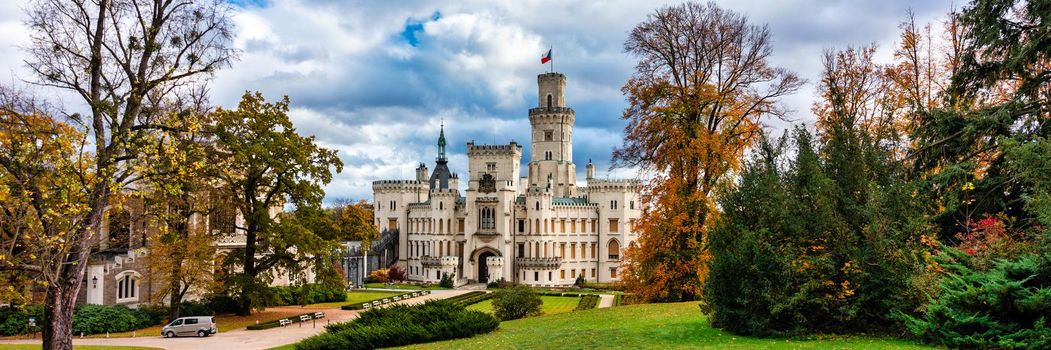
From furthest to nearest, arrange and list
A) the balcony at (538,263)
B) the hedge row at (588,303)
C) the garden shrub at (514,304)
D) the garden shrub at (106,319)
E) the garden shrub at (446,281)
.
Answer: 1. the balcony at (538,263)
2. the garden shrub at (446,281)
3. the hedge row at (588,303)
4. the garden shrub at (514,304)
5. the garden shrub at (106,319)

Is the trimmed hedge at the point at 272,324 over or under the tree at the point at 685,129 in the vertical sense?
under

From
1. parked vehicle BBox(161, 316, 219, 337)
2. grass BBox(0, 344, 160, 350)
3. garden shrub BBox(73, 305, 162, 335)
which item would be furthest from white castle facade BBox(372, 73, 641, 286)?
grass BBox(0, 344, 160, 350)

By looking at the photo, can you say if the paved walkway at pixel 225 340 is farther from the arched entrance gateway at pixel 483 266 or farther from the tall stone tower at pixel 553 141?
the tall stone tower at pixel 553 141

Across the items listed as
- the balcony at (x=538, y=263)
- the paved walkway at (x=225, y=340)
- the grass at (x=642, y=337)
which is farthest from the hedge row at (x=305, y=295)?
the balcony at (x=538, y=263)

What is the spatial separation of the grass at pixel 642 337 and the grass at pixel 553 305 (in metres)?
16.9

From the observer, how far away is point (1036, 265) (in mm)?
11305

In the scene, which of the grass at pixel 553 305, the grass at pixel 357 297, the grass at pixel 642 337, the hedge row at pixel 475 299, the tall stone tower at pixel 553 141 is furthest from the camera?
the tall stone tower at pixel 553 141

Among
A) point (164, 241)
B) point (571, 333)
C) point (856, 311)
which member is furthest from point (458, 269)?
point (856, 311)

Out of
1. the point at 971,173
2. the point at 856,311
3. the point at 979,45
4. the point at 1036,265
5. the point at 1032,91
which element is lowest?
the point at 856,311

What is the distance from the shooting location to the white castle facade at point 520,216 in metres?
65.3

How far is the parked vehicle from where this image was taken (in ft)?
91.4

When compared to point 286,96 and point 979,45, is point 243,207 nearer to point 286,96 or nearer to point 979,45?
point 286,96

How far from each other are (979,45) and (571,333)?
1243 cm

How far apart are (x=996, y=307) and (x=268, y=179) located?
2843 centimetres
